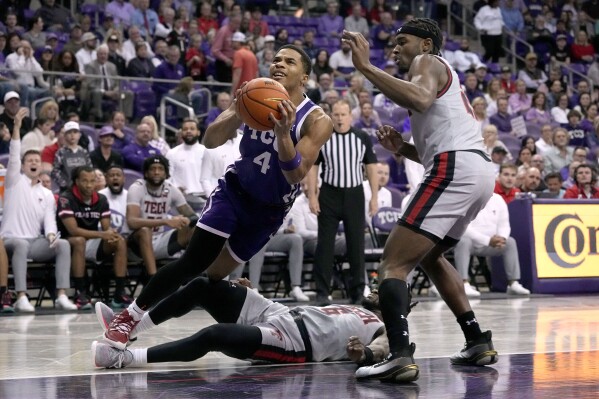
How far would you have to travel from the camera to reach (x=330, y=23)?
19.9 meters

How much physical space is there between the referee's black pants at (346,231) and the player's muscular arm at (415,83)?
4941mm

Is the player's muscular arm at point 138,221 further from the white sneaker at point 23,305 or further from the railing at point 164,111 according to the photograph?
the railing at point 164,111

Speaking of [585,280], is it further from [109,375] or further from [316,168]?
[109,375]

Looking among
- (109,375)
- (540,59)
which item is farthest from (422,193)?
(540,59)

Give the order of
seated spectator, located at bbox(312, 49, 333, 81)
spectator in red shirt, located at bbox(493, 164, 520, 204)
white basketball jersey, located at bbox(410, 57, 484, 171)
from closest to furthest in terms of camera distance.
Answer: white basketball jersey, located at bbox(410, 57, 484, 171) → spectator in red shirt, located at bbox(493, 164, 520, 204) → seated spectator, located at bbox(312, 49, 333, 81)

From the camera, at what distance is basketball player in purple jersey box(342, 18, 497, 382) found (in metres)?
5.41

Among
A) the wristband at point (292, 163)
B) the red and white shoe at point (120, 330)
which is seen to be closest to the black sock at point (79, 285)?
the red and white shoe at point (120, 330)

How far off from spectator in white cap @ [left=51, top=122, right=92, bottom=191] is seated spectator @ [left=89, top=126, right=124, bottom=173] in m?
0.52

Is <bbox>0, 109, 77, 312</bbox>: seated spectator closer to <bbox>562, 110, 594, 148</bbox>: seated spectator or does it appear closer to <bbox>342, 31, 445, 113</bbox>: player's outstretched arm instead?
<bbox>342, 31, 445, 113</bbox>: player's outstretched arm

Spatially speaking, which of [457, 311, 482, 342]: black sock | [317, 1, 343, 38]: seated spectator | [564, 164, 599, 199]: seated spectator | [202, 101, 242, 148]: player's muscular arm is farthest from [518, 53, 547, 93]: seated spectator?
[202, 101, 242, 148]: player's muscular arm

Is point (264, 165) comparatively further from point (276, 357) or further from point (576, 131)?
point (576, 131)

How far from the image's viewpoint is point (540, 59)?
2145 cm

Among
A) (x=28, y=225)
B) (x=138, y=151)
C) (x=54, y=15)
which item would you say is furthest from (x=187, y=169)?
(x=54, y=15)

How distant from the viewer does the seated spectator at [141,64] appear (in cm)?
1524
